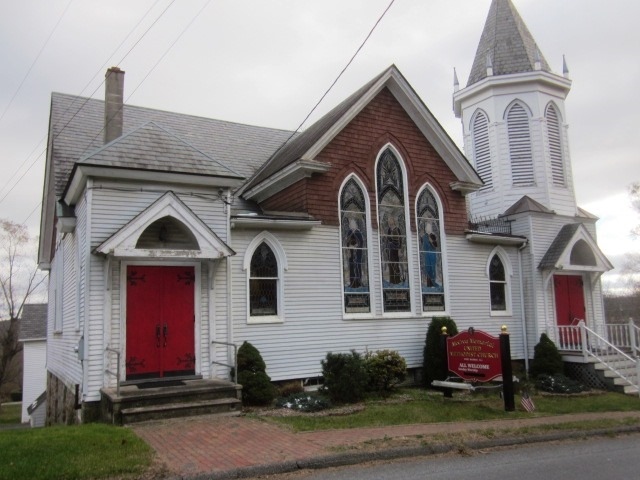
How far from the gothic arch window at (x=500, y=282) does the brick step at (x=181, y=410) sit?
33.4ft

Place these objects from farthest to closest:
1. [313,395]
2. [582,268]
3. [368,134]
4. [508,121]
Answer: [508,121], [582,268], [368,134], [313,395]

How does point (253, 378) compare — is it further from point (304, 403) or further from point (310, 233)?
point (310, 233)

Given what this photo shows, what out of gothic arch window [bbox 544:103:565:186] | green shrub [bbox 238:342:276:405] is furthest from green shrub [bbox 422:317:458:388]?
gothic arch window [bbox 544:103:565:186]

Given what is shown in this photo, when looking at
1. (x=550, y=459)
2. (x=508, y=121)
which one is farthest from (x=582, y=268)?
(x=550, y=459)

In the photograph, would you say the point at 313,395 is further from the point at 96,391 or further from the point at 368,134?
the point at 368,134

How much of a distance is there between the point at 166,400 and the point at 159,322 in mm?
2144

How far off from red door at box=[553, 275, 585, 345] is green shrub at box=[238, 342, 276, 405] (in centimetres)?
1064

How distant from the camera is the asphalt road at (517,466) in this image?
745cm

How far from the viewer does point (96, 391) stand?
11211 mm

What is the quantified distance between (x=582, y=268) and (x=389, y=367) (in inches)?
345

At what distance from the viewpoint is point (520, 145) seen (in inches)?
811

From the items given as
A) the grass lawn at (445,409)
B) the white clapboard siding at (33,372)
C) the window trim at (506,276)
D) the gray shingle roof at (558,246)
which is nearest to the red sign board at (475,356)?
the grass lawn at (445,409)

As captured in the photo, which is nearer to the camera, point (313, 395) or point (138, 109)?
point (313, 395)

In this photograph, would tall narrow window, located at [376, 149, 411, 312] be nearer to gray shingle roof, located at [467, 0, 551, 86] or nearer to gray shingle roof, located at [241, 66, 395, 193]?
gray shingle roof, located at [241, 66, 395, 193]
